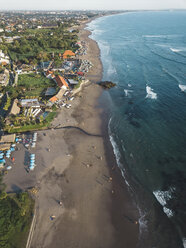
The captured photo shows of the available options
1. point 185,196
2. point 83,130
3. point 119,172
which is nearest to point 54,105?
point 83,130

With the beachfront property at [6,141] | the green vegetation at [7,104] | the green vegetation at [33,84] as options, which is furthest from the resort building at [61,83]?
the beachfront property at [6,141]

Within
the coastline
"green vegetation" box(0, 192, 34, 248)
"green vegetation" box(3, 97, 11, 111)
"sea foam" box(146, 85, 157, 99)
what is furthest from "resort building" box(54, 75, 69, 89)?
"green vegetation" box(0, 192, 34, 248)

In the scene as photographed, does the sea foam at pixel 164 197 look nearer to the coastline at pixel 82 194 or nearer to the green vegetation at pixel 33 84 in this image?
the coastline at pixel 82 194

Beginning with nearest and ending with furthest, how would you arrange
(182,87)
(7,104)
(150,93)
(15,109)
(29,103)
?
(15,109) → (7,104) → (29,103) → (150,93) → (182,87)

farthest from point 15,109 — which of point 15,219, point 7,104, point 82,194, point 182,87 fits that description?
point 182,87

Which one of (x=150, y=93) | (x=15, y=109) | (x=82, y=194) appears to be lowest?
(x=82, y=194)

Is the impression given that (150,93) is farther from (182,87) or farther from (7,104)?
(7,104)
